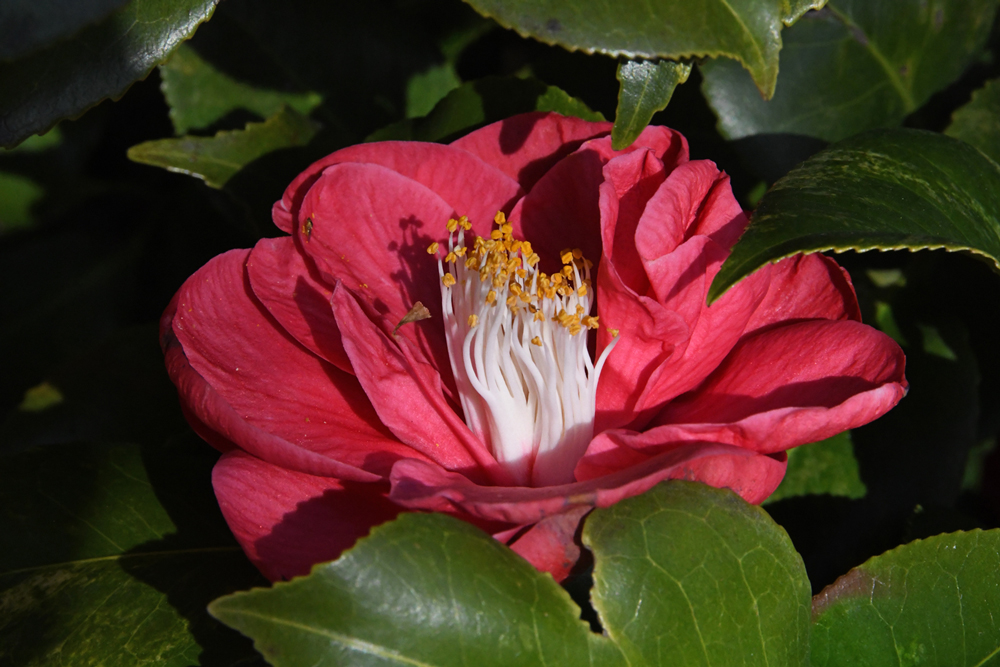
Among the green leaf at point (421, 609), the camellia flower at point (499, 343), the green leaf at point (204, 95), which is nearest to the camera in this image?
the green leaf at point (421, 609)

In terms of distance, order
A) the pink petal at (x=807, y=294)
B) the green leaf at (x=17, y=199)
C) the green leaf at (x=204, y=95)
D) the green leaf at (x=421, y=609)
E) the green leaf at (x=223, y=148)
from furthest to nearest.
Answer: the green leaf at (x=17, y=199)
the green leaf at (x=204, y=95)
the green leaf at (x=223, y=148)
the pink petal at (x=807, y=294)
the green leaf at (x=421, y=609)

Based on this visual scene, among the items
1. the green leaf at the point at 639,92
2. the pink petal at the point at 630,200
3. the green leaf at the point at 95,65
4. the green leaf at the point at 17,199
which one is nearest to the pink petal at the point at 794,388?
the pink petal at the point at 630,200

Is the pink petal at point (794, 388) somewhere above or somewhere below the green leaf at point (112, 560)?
above

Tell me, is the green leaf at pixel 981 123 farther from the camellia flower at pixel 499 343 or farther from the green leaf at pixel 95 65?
the green leaf at pixel 95 65

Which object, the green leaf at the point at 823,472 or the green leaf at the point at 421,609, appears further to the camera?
the green leaf at the point at 823,472

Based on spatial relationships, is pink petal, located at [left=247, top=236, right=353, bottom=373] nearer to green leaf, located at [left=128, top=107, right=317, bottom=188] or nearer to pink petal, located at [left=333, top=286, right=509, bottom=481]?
pink petal, located at [left=333, top=286, right=509, bottom=481]

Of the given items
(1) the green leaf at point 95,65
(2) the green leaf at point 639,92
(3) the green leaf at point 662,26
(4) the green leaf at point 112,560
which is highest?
(1) the green leaf at point 95,65

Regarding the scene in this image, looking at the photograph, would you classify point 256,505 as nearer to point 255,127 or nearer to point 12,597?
point 12,597
